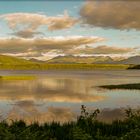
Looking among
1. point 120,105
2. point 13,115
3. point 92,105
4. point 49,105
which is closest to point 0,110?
point 13,115

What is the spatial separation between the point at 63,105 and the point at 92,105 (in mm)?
3301

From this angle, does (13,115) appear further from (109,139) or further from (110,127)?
(109,139)

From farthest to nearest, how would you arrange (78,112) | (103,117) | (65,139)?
(78,112) < (103,117) < (65,139)

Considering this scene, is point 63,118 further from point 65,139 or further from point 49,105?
point 65,139

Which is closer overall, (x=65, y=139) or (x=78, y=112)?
(x=65, y=139)

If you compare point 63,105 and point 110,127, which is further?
point 63,105

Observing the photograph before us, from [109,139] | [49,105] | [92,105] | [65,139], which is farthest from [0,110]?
[109,139]

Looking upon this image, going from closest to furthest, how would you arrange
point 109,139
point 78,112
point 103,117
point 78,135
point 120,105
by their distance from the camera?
point 78,135 < point 109,139 < point 103,117 < point 78,112 < point 120,105

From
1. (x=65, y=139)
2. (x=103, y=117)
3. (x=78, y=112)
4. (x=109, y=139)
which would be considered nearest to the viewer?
(x=109, y=139)

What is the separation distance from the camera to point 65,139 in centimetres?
1544

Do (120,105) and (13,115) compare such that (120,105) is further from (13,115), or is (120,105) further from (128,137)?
(128,137)

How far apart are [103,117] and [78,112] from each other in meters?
3.74

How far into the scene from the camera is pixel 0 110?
1268 inches

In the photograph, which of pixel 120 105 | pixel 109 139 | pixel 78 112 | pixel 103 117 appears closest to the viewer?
pixel 109 139
